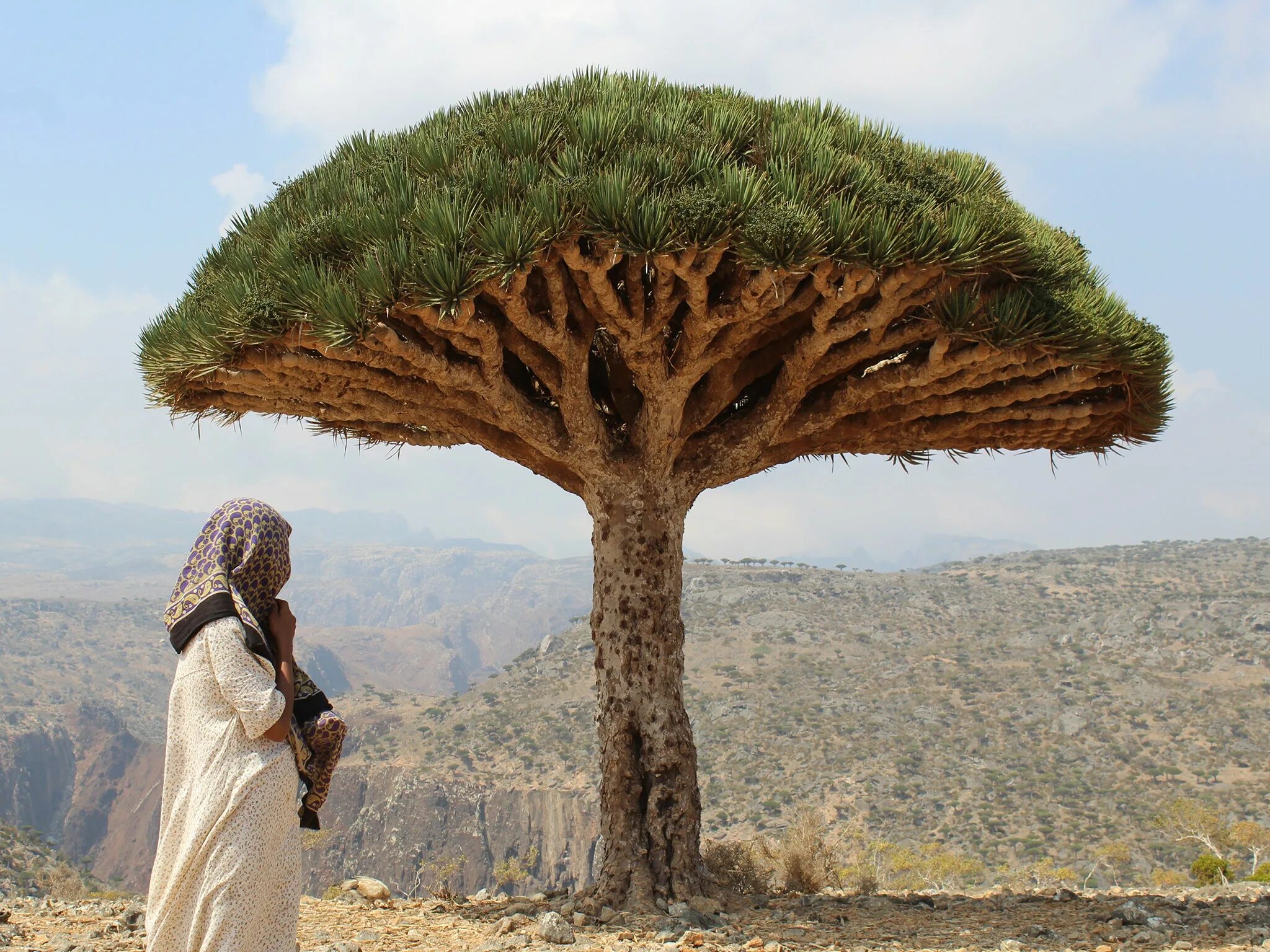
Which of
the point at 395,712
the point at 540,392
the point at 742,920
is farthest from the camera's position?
the point at 395,712

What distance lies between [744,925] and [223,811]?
3.70m

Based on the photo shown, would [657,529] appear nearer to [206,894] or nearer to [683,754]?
[683,754]

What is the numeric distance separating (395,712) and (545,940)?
116 feet

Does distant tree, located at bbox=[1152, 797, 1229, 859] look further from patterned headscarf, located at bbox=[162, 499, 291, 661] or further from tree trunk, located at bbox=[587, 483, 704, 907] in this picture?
patterned headscarf, located at bbox=[162, 499, 291, 661]

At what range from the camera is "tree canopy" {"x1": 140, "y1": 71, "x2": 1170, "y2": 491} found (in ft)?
18.0

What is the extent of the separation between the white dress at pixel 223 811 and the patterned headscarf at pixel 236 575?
5cm

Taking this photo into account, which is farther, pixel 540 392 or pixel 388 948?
pixel 540 392

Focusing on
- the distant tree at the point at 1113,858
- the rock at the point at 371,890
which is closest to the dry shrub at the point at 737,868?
the rock at the point at 371,890

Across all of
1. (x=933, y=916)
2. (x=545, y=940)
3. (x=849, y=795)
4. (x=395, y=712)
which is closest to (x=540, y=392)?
(x=545, y=940)

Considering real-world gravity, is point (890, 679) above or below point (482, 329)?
below

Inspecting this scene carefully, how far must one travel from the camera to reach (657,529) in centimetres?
674

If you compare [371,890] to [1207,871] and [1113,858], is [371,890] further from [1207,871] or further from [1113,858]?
[1113,858]

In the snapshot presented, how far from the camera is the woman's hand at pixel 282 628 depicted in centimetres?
339

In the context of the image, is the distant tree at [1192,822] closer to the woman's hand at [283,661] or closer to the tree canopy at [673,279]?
the tree canopy at [673,279]
